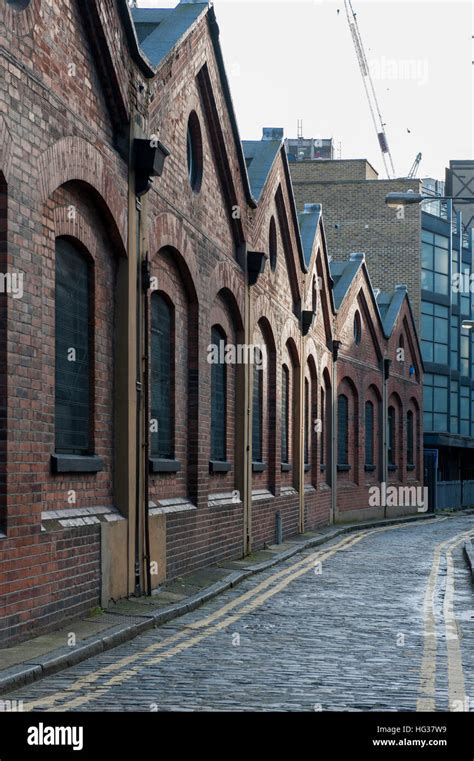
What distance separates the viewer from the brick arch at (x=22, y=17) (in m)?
10.1

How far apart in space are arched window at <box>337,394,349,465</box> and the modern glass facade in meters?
17.3

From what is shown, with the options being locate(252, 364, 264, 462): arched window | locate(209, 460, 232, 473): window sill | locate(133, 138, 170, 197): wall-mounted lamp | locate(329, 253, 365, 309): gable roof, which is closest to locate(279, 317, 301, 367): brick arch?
locate(252, 364, 264, 462): arched window

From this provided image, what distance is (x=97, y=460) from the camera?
508 inches

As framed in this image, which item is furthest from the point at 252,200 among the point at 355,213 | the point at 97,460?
the point at 355,213

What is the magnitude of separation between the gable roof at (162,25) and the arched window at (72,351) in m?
3.93

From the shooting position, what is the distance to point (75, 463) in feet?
39.7

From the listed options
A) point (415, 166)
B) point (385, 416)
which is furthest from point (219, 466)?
point (415, 166)

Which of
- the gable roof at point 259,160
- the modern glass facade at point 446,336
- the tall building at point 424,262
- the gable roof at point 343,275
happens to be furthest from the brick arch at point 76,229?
the modern glass facade at point 446,336

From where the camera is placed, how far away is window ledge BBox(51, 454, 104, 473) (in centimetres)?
1154

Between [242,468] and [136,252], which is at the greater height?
[136,252]

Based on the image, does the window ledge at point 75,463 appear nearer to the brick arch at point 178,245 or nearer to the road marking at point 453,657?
the brick arch at point 178,245

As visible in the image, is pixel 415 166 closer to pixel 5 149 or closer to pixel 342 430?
pixel 342 430
